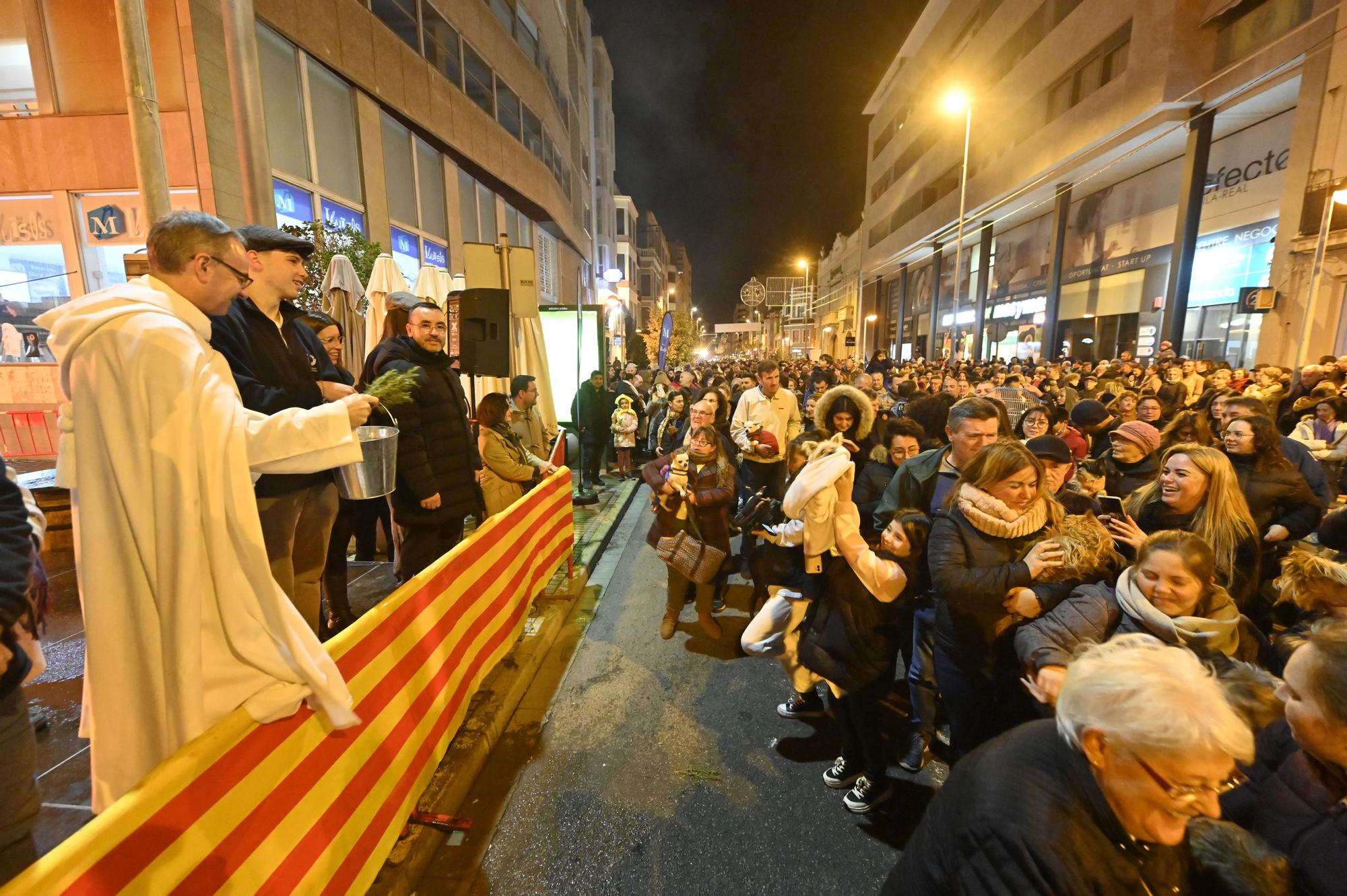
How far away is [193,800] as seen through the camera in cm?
A: 149

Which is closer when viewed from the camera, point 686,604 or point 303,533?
point 303,533

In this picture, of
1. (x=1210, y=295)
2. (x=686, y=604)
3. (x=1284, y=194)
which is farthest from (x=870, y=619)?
(x=1210, y=295)

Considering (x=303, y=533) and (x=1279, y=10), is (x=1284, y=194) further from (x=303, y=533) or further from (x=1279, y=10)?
(x=303, y=533)

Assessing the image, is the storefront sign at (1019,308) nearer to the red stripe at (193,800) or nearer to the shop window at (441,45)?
the shop window at (441,45)

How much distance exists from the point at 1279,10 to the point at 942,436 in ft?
65.3

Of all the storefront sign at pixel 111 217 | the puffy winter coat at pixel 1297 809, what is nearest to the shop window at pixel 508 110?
the storefront sign at pixel 111 217

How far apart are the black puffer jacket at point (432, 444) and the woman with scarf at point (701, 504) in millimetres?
1546

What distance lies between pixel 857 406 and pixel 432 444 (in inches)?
147

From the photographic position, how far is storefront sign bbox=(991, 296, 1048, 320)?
92.0ft

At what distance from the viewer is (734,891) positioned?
8.39 ft

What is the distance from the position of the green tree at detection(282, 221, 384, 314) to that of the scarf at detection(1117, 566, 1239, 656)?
8408 mm

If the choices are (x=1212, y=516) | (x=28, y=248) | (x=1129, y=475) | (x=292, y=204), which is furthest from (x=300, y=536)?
(x=28, y=248)

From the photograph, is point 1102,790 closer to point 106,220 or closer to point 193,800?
point 193,800

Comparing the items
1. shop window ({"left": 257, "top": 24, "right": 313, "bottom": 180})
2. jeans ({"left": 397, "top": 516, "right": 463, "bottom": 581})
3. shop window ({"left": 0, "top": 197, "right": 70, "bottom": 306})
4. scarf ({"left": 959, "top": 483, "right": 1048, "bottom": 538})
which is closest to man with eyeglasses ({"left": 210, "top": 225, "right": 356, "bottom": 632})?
jeans ({"left": 397, "top": 516, "right": 463, "bottom": 581})
